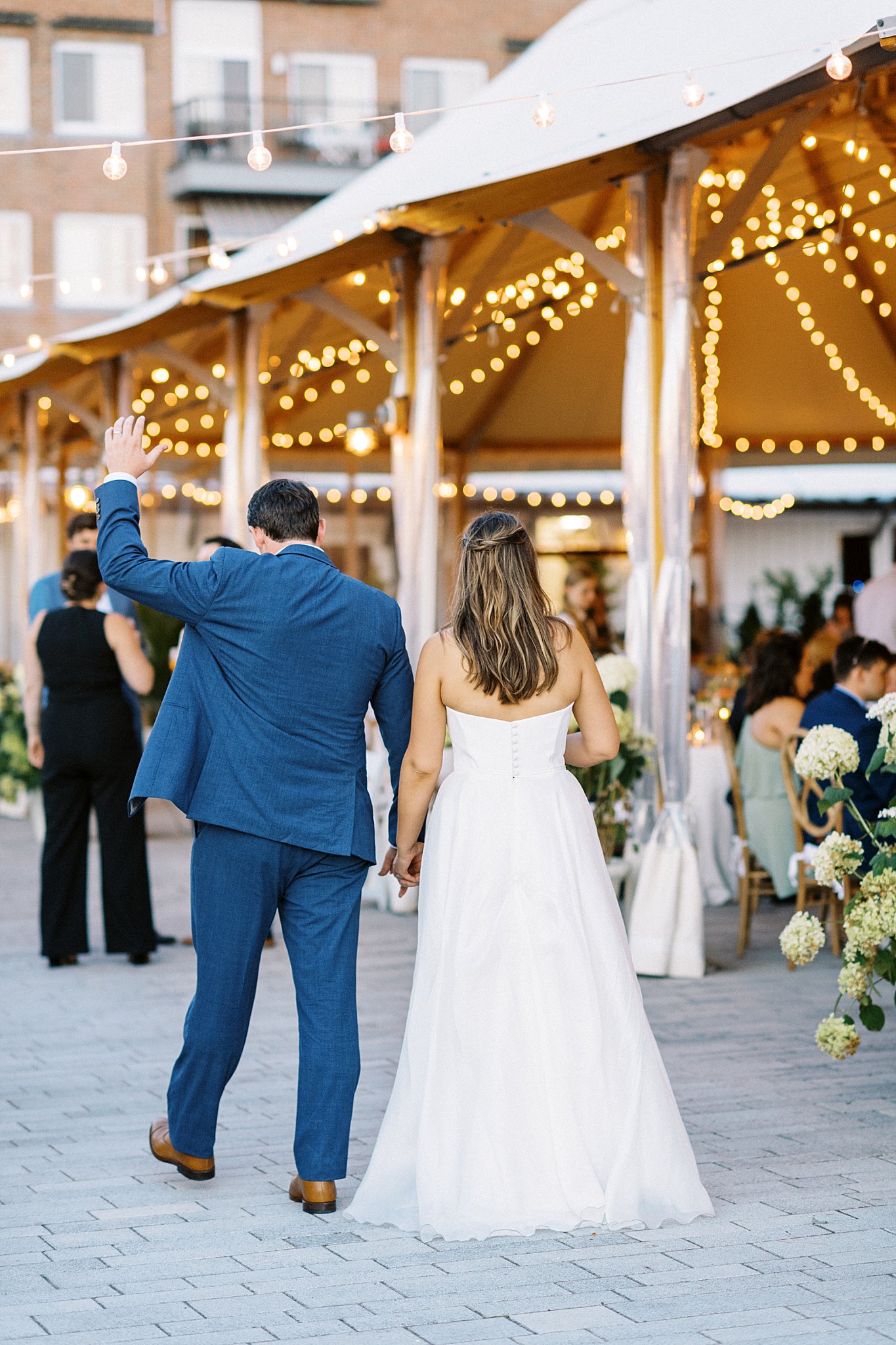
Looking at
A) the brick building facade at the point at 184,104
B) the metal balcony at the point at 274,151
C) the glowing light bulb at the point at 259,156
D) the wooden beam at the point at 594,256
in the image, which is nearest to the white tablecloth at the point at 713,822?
the wooden beam at the point at 594,256

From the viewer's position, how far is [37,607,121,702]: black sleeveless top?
604cm

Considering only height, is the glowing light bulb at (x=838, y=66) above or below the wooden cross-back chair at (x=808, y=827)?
above

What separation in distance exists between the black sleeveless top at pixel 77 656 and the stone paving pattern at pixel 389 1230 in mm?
1247

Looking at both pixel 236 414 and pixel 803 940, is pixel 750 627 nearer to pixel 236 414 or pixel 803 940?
pixel 236 414

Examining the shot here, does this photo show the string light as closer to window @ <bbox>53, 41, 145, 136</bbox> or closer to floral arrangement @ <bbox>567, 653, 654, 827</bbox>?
floral arrangement @ <bbox>567, 653, 654, 827</bbox>

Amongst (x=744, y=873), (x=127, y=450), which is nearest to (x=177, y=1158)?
(x=127, y=450)

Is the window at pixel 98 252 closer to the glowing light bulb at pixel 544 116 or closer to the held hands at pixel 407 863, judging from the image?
the glowing light bulb at pixel 544 116

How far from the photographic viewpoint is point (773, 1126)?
4062 millimetres

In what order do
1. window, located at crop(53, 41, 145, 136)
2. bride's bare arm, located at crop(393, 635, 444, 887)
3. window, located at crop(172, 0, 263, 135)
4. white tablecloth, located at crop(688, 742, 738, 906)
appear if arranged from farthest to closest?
window, located at crop(172, 0, 263, 135), window, located at crop(53, 41, 145, 136), white tablecloth, located at crop(688, 742, 738, 906), bride's bare arm, located at crop(393, 635, 444, 887)

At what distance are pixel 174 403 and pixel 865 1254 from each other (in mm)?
10438

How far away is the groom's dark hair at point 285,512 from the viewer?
350 centimetres

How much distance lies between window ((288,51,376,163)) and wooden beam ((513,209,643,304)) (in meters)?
18.3

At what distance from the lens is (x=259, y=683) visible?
3420 millimetres

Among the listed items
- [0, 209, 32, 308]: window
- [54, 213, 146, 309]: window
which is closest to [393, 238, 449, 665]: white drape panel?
[54, 213, 146, 309]: window
